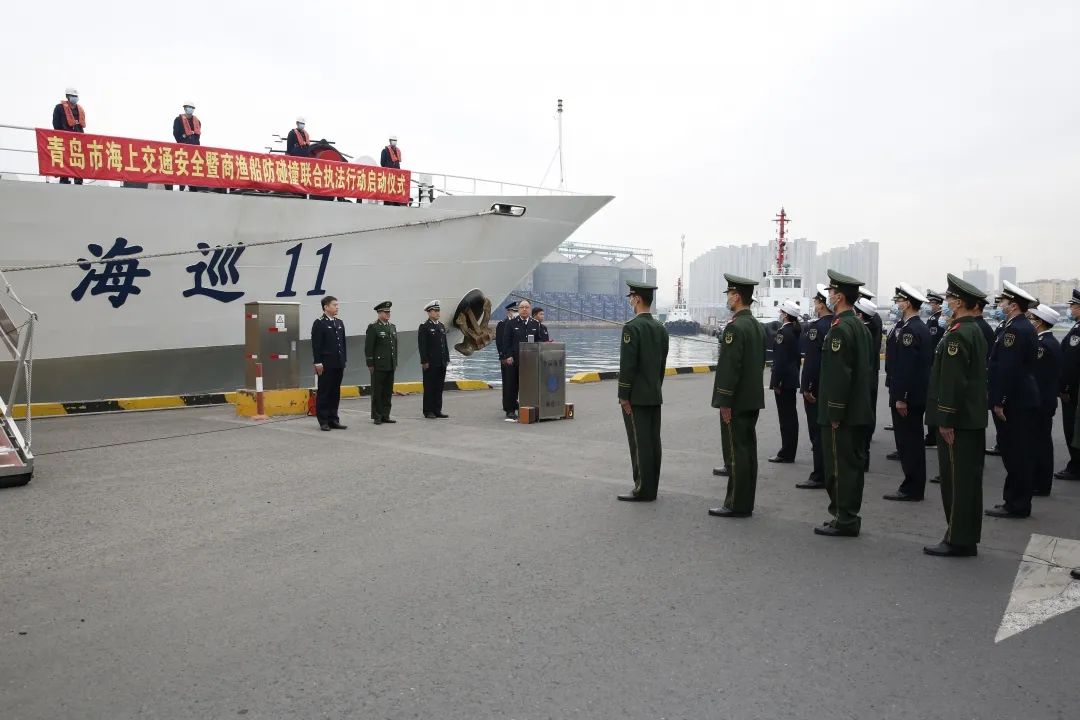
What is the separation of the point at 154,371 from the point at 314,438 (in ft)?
12.8

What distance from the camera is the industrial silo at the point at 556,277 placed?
8350 cm

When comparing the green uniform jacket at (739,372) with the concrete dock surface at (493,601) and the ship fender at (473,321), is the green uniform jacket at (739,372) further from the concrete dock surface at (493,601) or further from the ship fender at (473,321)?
the ship fender at (473,321)

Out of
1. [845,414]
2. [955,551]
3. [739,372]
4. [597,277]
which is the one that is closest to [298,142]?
[739,372]

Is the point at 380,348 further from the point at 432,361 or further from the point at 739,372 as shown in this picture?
the point at 739,372

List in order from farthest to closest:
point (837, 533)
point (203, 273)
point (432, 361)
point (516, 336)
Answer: point (203, 273)
point (516, 336)
point (432, 361)
point (837, 533)


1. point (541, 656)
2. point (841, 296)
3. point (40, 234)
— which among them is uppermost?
point (40, 234)

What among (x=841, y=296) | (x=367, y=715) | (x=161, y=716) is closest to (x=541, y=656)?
→ (x=367, y=715)

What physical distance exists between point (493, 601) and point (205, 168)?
8.39 m

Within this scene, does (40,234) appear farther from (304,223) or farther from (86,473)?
(86,473)

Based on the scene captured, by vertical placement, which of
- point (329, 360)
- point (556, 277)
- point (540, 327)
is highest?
point (556, 277)

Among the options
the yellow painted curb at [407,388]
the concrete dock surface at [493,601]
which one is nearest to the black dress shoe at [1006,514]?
the concrete dock surface at [493,601]

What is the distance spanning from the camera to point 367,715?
7.95ft

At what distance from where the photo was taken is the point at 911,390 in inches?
226

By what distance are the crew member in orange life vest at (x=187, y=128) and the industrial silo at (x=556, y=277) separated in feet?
237
